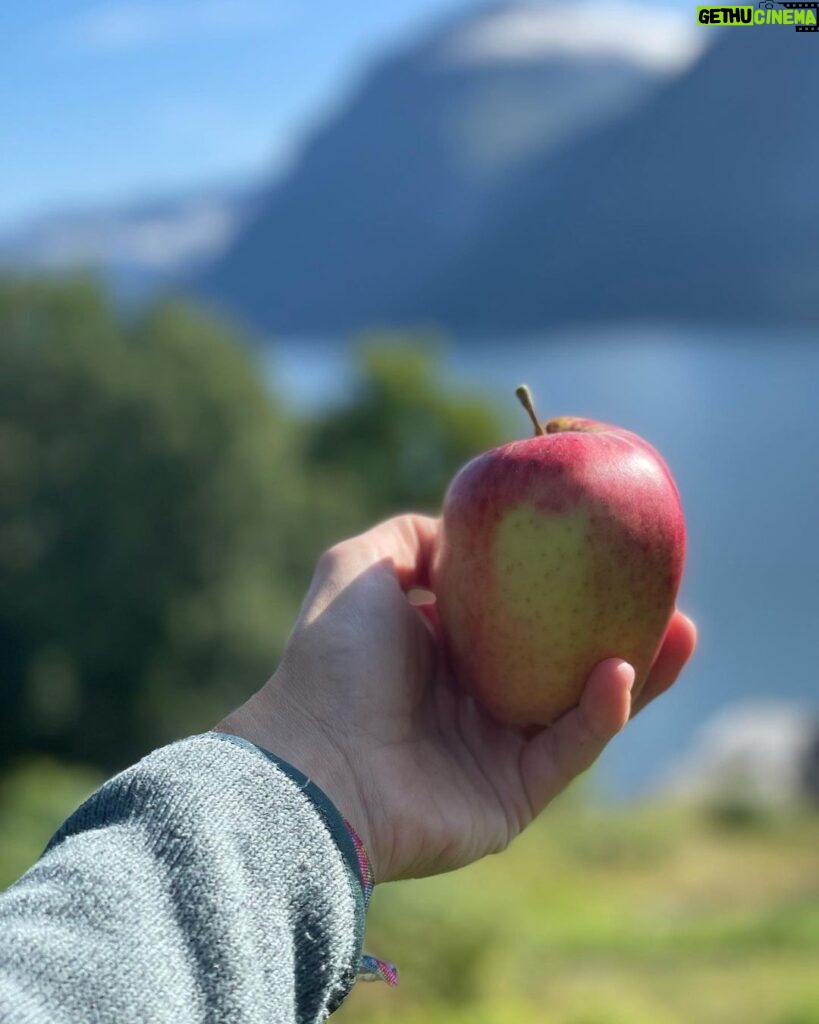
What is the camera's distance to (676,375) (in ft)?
163

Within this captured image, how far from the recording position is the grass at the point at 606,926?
641 cm

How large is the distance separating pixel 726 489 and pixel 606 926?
2331 cm

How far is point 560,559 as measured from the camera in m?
1.85

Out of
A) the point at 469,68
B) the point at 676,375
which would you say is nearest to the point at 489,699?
the point at 676,375

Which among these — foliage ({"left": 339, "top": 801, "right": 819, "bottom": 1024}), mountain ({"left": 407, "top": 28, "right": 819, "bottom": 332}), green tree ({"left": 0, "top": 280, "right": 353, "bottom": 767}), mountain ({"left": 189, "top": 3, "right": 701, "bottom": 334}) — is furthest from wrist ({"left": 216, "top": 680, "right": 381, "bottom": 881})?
mountain ({"left": 189, "top": 3, "right": 701, "bottom": 334})

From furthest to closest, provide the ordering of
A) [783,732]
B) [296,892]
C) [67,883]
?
[783,732]
[296,892]
[67,883]

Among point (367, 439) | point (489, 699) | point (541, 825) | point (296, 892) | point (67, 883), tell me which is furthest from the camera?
point (367, 439)

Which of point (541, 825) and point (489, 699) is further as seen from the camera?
point (541, 825)

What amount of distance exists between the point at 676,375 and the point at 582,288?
13174 millimetres

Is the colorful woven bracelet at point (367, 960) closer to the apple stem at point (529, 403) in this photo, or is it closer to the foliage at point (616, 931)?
the apple stem at point (529, 403)

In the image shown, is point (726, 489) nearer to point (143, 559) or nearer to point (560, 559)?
point (143, 559)

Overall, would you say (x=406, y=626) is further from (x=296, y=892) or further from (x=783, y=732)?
(x=783, y=732)

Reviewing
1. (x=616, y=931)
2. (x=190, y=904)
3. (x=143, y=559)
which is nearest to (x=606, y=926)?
(x=616, y=931)

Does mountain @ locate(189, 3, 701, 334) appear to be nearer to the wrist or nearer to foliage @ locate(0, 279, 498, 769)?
foliage @ locate(0, 279, 498, 769)
